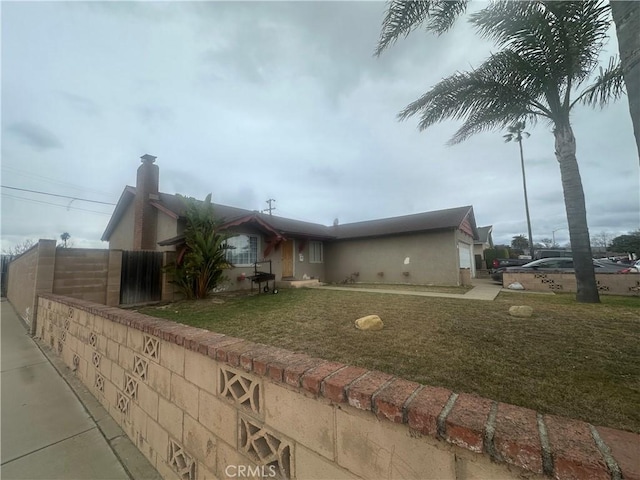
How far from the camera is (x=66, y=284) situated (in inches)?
283

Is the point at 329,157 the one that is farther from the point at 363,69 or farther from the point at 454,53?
the point at 454,53

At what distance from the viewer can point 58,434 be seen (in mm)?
3156

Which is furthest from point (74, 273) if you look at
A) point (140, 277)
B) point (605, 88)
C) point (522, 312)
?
point (605, 88)

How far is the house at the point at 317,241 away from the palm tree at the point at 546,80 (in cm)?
543

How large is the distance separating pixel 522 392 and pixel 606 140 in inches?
449

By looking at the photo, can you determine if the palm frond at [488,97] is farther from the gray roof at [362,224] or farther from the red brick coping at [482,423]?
the red brick coping at [482,423]

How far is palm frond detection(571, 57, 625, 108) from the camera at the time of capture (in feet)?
22.1

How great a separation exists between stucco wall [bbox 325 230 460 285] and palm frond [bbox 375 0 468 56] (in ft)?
29.4

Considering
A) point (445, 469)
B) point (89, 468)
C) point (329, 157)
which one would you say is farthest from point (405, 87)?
point (89, 468)

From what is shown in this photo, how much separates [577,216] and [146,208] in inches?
608

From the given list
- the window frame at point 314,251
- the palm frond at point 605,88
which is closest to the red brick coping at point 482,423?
the palm frond at point 605,88

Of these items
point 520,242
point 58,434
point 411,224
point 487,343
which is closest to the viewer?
point 58,434

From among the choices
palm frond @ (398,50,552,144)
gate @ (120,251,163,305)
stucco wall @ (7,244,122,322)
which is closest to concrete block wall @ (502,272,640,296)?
palm frond @ (398,50,552,144)

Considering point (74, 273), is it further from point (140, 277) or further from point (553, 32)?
point (553, 32)
